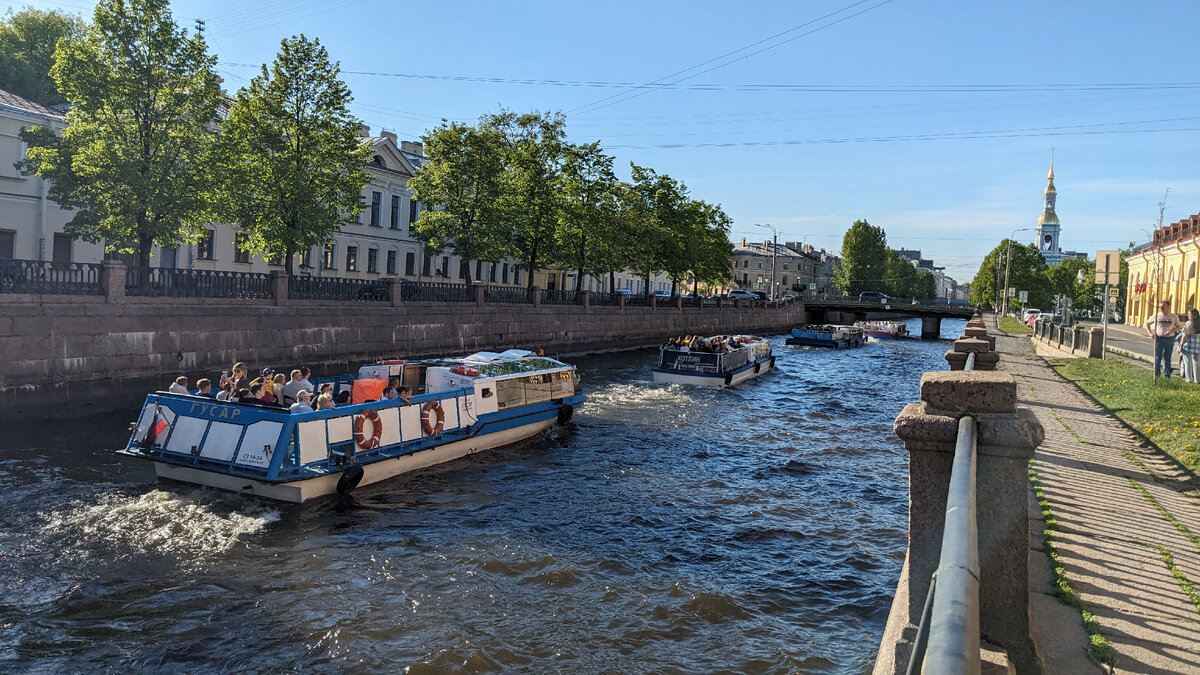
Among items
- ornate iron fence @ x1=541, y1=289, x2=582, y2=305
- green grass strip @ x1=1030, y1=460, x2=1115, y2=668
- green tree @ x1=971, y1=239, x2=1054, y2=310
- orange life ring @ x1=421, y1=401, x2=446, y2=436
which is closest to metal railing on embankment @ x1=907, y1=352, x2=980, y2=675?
green grass strip @ x1=1030, y1=460, x2=1115, y2=668

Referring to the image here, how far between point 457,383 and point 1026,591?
17.0 metres

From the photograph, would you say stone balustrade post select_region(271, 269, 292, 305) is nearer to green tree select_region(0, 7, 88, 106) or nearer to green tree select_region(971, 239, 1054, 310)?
green tree select_region(0, 7, 88, 106)

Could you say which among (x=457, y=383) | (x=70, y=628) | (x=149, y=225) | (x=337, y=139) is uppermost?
(x=337, y=139)

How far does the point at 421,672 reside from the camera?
8906 millimetres

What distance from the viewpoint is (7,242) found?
3447 cm

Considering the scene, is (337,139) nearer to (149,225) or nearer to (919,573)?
(149,225)

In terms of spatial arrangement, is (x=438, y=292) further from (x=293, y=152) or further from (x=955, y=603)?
(x=955, y=603)

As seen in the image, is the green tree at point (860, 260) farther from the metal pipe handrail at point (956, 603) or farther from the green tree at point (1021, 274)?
the metal pipe handrail at point (956, 603)

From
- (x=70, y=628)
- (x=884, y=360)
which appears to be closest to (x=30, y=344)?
(x=70, y=628)

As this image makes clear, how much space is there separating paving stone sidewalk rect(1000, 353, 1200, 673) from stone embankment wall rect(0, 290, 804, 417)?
2340cm

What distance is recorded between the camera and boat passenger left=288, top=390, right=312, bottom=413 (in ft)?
50.2

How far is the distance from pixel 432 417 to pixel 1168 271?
225 ft

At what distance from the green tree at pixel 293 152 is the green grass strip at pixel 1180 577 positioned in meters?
31.3

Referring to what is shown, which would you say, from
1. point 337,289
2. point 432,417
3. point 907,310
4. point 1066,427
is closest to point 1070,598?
point 1066,427
